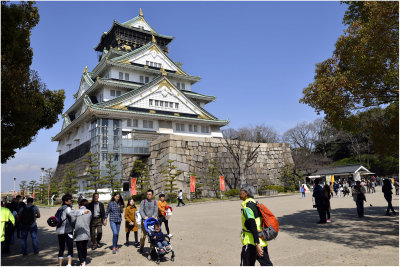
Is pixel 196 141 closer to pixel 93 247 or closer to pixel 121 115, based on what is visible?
pixel 121 115

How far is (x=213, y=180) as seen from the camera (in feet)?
86.5

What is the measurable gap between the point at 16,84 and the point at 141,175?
20227 millimetres

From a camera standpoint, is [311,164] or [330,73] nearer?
[330,73]

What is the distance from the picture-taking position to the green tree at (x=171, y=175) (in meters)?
22.6

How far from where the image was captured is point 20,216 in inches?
308

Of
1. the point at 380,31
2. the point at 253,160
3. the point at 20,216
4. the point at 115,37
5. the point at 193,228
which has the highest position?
the point at 115,37

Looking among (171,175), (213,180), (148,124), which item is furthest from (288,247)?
(148,124)

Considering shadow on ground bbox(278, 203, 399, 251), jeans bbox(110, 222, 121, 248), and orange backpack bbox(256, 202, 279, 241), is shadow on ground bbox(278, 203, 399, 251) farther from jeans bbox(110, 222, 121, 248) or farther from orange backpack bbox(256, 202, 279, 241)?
jeans bbox(110, 222, 121, 248)

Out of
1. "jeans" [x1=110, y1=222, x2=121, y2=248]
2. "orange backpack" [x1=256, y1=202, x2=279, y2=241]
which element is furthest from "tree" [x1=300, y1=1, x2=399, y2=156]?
"jeans" [x1=110, y1=222, x2=121, y2=248]

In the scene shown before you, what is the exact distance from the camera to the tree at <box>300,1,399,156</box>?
7250 mm

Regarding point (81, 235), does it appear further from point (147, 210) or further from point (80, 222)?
point (147, 210)

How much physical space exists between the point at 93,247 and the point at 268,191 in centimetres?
2213

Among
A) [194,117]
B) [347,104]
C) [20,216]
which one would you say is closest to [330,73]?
[347,104]

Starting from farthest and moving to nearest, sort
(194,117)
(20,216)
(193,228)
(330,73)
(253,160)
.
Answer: (194,117) < (253,160) < (193,228) < (330,73) < (20,216)
